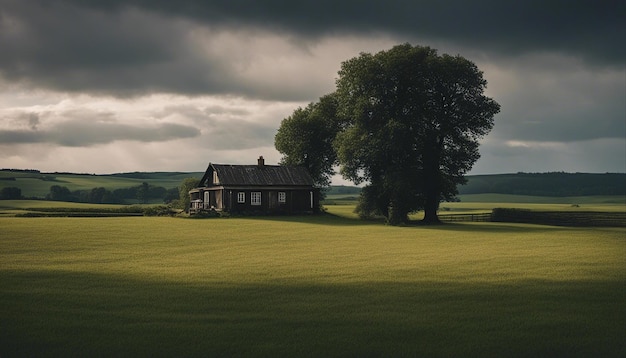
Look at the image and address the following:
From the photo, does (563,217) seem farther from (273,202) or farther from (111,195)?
(111,195)

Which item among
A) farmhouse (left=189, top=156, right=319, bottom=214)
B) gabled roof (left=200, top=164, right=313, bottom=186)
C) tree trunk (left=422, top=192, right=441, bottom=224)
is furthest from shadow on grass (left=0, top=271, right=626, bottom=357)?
gabled roof (left=200, top=164, right=313, bottom=186)

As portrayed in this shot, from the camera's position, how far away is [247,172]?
76.8 meters

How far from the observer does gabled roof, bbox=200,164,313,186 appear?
74875 millimetres

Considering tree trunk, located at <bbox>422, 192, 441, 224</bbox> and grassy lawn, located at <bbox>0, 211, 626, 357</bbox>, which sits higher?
tree trunk, located at <bbox>422, 192, 441, 224</bbox>

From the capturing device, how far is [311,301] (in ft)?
60.6

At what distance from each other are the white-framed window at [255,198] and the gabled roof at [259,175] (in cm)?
117

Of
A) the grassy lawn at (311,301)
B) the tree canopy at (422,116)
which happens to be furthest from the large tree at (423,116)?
the grassy lawn at (311,301)

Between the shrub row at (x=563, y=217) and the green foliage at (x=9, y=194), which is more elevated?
the green foliage at (x=9, y=194)

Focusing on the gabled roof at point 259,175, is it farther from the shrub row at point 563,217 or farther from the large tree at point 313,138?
the shrub row at point 563,217

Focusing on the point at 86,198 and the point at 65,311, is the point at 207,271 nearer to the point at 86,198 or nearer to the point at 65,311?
the point at 65,311

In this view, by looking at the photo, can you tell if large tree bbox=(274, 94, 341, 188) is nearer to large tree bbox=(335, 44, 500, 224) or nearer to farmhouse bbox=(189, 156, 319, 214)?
farmhouse bbox=(189, 156, 319, 214)

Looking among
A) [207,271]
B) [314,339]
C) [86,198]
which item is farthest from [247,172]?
[86,198]

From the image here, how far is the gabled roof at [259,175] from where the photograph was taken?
7488cm

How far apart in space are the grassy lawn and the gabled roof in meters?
39.2
